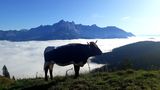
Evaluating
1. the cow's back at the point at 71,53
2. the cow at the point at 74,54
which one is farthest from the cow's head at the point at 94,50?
the cow's back at the point at 71,53

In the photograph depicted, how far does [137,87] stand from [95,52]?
6.62 m

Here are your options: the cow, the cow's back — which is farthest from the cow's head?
the cow's back

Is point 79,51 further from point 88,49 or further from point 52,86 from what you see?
point 52,86

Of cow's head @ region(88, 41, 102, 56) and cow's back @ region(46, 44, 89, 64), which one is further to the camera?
cow's head @ region(88, 41, 102, 56)

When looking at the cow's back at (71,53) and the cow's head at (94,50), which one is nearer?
the cow's back at (71,53)

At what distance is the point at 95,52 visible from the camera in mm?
24016

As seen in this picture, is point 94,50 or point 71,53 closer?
point 71,53

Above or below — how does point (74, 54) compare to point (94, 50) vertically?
below

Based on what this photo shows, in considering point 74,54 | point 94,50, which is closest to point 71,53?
point 74,54

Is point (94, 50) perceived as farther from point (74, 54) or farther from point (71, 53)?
point (71, 53)

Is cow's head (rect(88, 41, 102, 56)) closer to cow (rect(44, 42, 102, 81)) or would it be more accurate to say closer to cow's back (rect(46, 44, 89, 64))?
cow (rect(44, 42, 102, 81))

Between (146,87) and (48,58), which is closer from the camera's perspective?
(146,87)

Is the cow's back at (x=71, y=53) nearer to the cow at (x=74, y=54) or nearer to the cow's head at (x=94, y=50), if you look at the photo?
the cow at (x=74, y=54)

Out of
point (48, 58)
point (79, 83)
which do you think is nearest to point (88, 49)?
point (48, 58)
